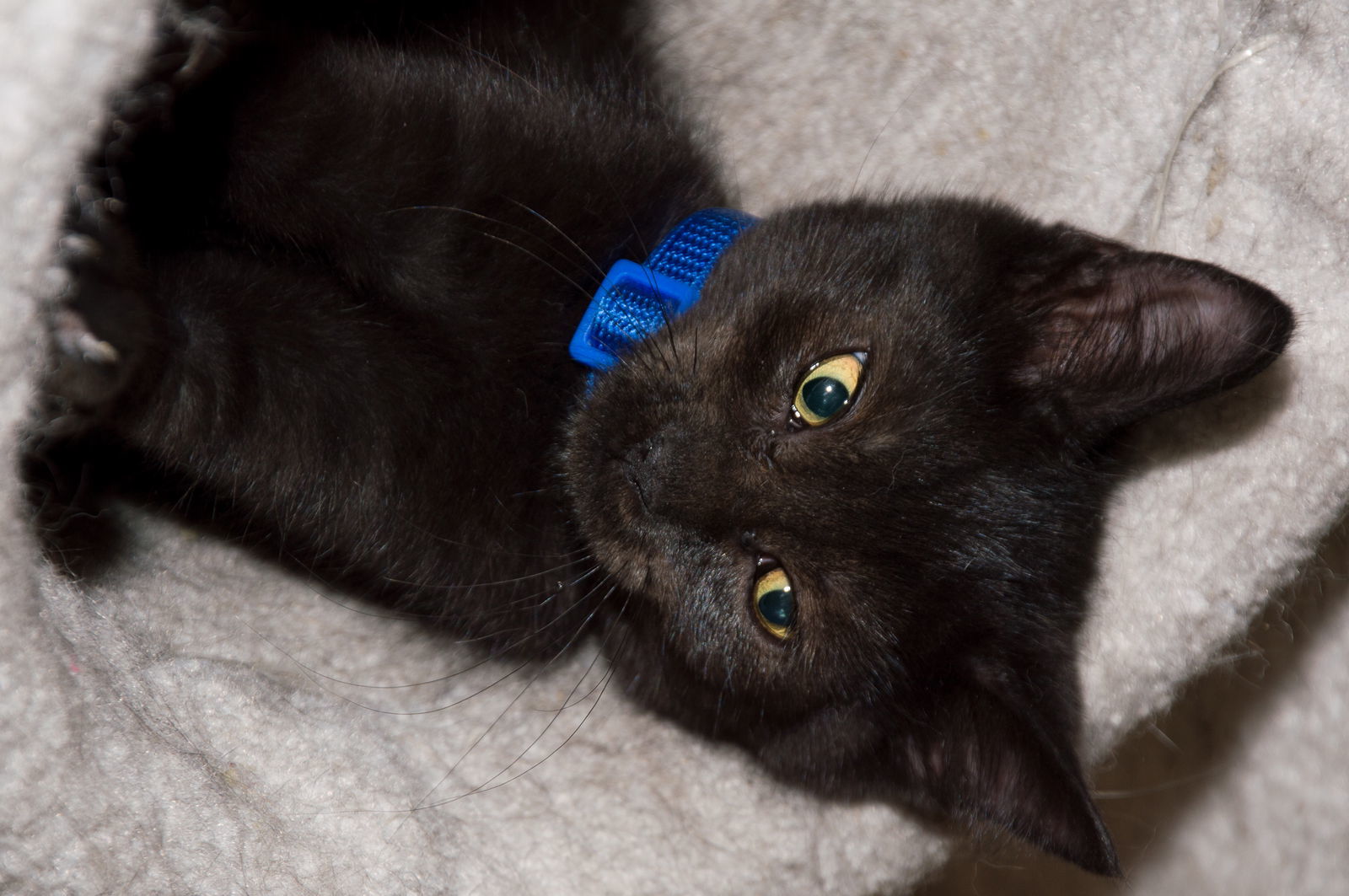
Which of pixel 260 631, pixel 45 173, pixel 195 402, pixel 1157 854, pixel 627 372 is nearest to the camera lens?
pixel 45 173

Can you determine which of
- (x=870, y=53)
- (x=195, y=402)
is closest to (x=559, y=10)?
(x=870, y=53)

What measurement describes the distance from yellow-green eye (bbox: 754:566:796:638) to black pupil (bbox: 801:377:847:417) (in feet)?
0.55

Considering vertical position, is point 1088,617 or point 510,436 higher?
point 1088,617

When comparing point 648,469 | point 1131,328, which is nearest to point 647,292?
point 648,469

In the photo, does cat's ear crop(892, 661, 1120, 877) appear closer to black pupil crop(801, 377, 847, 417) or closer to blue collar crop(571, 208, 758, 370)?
black pupil crop(801, 377, 847, 417)

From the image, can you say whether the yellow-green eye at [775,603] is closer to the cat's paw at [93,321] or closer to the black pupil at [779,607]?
the black pupil at [779,607]

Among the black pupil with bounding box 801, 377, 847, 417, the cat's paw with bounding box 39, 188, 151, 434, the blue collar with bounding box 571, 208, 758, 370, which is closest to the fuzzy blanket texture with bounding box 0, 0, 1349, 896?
the cat's paw with bounding box 39, 188, 151, 434

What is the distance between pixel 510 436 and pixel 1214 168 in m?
0.89

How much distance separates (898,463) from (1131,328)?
0.25 metres

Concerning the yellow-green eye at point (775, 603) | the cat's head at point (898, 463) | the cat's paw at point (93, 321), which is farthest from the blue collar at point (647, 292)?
the cat's paw at point (93, 321)

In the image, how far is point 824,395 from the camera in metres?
1.10

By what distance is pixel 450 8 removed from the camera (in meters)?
1.35

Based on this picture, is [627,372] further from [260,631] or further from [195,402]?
[260,631]

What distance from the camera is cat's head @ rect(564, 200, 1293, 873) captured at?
1.08 meters
